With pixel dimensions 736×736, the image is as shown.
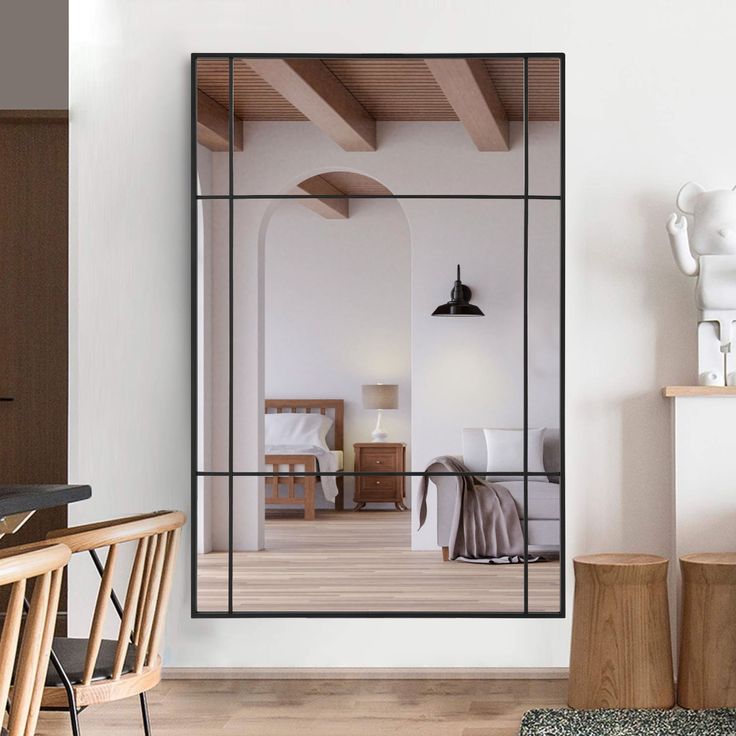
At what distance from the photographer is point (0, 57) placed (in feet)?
16.1

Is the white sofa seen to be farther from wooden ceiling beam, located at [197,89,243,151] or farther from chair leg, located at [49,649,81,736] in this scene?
chair leg, located at [49,649,81,736]

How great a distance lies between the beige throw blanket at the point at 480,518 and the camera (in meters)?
3.97

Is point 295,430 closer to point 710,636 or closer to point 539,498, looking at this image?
point 539,498

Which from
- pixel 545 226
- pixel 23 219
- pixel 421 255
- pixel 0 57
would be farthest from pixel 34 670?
pixel 0 57

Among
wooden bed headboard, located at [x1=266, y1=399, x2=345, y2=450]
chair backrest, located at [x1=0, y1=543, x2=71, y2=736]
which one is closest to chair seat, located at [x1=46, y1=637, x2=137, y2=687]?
chair backrest, located at [x1=0, y1=543, x2=71, y2=736]

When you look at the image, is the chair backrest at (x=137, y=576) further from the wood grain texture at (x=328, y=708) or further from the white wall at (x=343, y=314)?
the white wall at (x=343, y=314)

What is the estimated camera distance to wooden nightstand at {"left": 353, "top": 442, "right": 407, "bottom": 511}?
397 centimetres

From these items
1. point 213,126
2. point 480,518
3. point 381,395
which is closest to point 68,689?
point 381,395

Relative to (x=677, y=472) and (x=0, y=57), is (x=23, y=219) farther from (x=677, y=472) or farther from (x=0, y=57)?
(x=677, y=472)

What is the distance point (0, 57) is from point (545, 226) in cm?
272

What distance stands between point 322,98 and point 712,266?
156 centimetres

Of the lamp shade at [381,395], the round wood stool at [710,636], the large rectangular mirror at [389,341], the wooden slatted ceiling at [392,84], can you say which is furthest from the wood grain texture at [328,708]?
the wooden slatted ceiling at [392,84]

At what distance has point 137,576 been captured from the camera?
2.48 metres

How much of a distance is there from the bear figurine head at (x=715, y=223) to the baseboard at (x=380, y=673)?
5.45 feet
